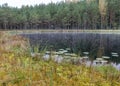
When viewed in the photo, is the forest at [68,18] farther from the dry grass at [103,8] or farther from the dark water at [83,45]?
the dark water at [83,45]

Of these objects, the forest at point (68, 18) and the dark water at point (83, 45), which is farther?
the forest at point (68, 18)

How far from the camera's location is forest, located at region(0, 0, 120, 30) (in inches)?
4306

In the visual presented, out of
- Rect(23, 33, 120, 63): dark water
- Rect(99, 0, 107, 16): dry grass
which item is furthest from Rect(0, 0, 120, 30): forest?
Rect(23, 33, 120, 63): dark water

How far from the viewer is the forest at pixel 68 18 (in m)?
Answer: 109

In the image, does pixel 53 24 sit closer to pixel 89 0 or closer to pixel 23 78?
pixel 89 0

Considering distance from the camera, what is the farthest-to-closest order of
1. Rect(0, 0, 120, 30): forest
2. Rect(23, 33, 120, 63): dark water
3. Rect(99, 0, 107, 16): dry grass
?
Rect(0, 0, 120, 30): forest, Rect(99, 0, 107, 16): dry grass, Rect(23, 33, 120, 63): dark water

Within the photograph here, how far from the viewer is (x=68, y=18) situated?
115062 mm

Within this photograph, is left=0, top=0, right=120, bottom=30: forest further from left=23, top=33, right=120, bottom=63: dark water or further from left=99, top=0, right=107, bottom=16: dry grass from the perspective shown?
left=23, top=33, right=120, bottom=63: dark water

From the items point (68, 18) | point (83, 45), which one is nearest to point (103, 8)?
point (68, 18)

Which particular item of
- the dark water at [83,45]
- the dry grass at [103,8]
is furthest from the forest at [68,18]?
the dark water at [83,45]

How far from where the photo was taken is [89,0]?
13625 cm

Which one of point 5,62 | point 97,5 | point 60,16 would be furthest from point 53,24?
point 5,62

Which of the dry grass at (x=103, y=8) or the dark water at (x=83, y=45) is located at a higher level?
the dry grass at (x=103, y=8)

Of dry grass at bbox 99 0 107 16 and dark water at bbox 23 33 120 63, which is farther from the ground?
dry grass at bbox 99 0 107 16
